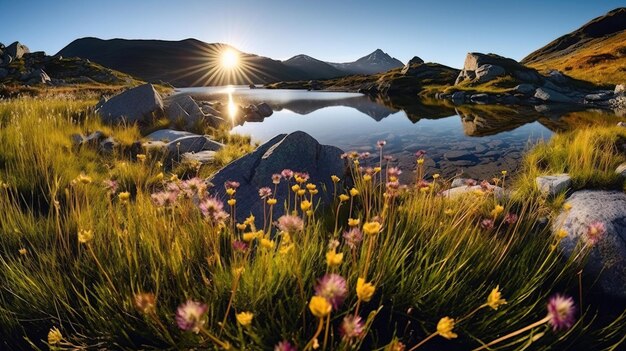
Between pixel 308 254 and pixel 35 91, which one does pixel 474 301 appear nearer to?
pixel 308 254

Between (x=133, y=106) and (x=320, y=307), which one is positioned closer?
(x=320, y=307)

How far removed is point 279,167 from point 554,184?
15.9ft

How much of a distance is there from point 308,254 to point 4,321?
7.48ft

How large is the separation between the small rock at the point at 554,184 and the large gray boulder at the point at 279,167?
3479 millimetres

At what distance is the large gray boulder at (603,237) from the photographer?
4020 mm

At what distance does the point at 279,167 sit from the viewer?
663 cm

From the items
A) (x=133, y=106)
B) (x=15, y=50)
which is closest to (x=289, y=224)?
(x=133, y=106)

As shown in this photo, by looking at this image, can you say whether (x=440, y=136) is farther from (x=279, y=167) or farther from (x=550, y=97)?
(x=550, y=97)

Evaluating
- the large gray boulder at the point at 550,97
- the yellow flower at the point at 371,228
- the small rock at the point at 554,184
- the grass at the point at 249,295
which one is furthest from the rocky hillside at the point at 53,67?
the yellow flower at the point at 371,228

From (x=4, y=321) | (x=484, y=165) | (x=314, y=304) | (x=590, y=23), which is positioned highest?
(x=590, y=23)

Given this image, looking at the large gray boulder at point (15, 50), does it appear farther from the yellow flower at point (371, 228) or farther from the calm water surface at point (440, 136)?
the yellow flower at point (371, 228)

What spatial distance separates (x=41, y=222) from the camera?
3.80 metres

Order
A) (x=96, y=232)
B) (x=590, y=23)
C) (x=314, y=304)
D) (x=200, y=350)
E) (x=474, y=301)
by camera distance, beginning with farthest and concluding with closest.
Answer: (x=590, y=23) < (x=96, y=232) < (x=474, y=301) < (x=200, y=350) < (x=314, y=304)

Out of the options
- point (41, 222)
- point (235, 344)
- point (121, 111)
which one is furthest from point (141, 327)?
point (121, 111)
